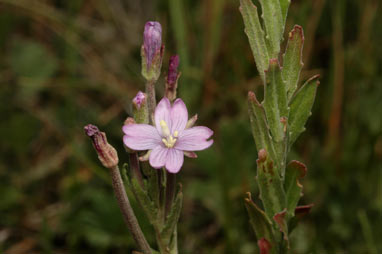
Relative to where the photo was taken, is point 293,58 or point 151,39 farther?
point 151,39

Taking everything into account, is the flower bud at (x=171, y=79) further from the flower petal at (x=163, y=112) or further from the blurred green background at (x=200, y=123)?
the blurred green background at (x=200, y=123)

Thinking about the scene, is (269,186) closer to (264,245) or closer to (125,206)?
(264,245)

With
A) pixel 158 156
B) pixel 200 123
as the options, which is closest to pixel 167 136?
pixel 158 156

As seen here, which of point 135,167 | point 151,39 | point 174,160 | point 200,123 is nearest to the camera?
point 174,160

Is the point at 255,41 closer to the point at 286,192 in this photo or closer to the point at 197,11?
the point at 286,192

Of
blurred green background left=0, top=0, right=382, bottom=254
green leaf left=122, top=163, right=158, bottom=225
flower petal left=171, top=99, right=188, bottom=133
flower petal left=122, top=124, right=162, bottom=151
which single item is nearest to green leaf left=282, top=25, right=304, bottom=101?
flower petal left=171, top=99, right=188, bottom=133

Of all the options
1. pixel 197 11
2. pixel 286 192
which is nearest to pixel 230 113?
pixel 197 11

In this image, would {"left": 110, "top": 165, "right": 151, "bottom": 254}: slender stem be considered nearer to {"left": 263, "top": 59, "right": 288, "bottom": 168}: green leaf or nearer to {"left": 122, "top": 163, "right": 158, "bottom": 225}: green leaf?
{"left": 122, "top": 163, "right": 158, "bottom": 225}: green leaf
